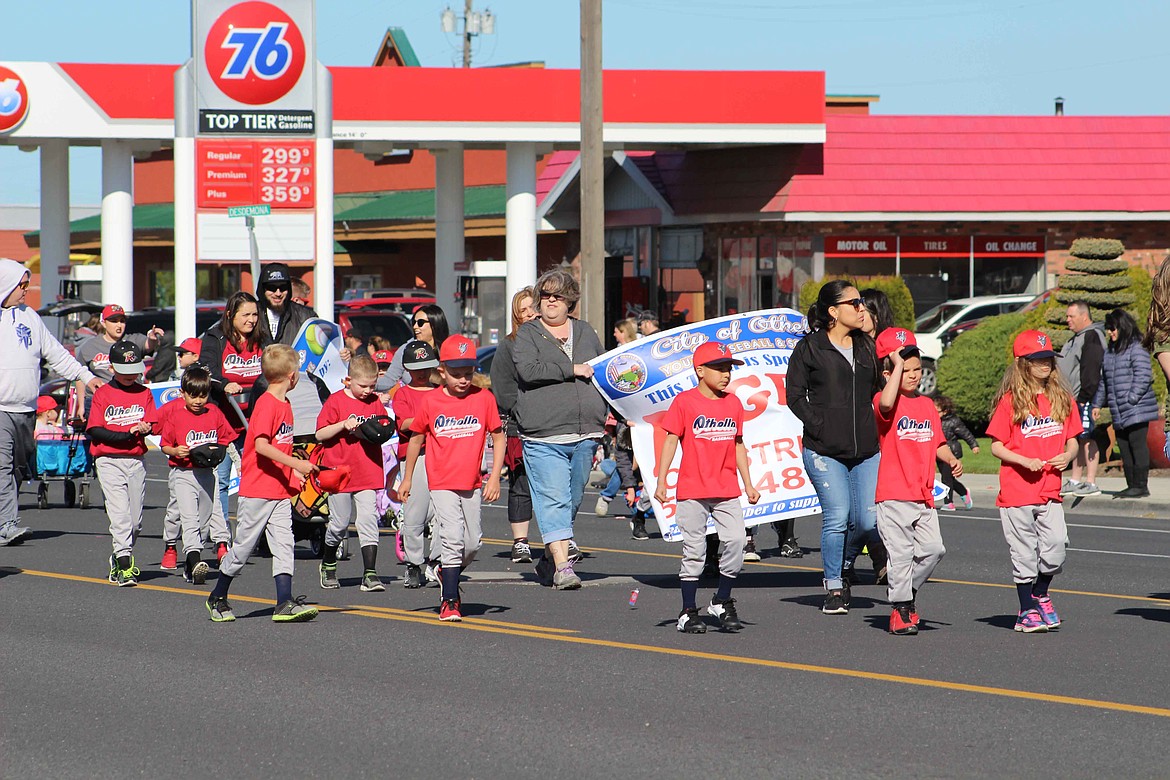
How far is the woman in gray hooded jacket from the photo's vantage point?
11.0 m

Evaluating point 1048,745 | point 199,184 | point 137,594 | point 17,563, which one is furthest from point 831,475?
point 199,184

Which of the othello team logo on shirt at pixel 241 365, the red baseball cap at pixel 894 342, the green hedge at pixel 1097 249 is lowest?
the othello team logo on shirt at pixel 241 365

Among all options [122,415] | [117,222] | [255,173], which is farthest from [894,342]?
[117,222]

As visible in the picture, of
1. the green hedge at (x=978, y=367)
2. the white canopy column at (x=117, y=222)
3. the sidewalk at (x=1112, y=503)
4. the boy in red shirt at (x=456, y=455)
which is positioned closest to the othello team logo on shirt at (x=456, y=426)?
the boy in red shirt at (x=456, y=455)

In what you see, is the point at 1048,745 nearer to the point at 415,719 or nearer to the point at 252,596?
the point at 415,719

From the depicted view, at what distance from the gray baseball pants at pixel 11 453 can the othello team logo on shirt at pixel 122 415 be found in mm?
1710

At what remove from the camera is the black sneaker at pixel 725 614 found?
9414mm

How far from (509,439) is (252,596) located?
3.60 meters

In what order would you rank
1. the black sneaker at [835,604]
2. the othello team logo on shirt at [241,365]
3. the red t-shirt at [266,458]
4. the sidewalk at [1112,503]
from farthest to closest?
the sidewalk at [1112,503] → the othello team logo on shirt at [241,365] → the black sneaker at [835,604] → the red t-shirt at [266,458]

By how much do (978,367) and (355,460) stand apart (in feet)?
48.7

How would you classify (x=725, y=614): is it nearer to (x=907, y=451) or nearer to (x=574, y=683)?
(x=907, y=451)

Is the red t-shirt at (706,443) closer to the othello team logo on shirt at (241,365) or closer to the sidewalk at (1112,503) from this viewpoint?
the othello team logo on shirt at (241,365)

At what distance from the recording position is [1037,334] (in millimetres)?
9430

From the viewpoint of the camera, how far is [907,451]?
30.5ft
